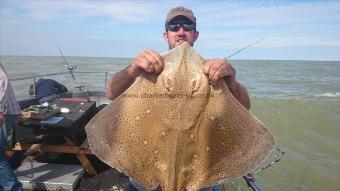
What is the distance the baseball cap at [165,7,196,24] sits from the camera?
10.2ft

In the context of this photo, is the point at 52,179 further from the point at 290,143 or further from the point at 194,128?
the point at 290,143

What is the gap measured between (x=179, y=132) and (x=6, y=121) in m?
3.51

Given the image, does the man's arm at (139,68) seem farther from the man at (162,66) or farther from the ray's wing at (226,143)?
the ray's wing at (226,143)

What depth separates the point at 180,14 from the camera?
310cm

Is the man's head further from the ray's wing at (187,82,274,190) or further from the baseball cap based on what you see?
the ray's wing at (187,82,274,190)

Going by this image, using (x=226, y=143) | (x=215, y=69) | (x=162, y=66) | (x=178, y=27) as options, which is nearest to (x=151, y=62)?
(x=162, y=66)

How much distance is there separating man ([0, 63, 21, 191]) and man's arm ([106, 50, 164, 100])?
2537mm

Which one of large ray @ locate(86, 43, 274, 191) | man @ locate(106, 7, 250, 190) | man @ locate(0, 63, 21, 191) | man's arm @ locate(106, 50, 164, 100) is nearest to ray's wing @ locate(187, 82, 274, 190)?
large ray @ locate(86, 43, 274, 191)

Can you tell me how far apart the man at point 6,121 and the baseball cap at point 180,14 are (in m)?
2.74

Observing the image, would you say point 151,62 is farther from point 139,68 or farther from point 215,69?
point 215,69

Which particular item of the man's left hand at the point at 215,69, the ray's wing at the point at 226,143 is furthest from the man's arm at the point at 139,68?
the ray's wing at the point at 226,143

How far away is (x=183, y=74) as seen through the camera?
213 centimetres

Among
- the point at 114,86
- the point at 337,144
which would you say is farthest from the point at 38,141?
the point at 337,144

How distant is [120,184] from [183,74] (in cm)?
341
